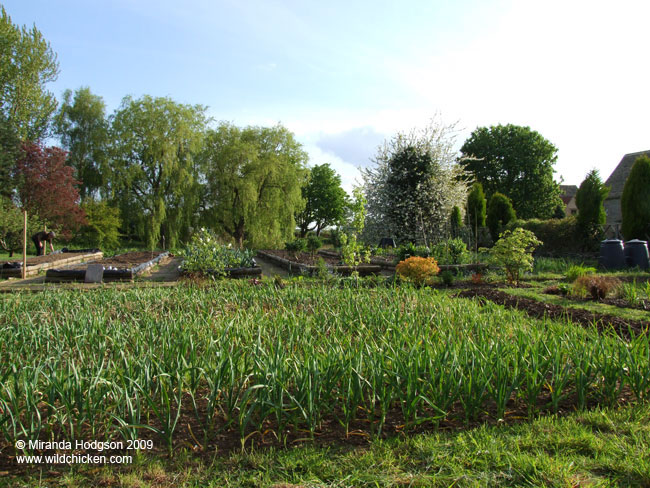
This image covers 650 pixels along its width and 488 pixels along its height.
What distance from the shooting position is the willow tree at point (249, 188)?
23.6 metres

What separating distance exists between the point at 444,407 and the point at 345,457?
641 millimetres

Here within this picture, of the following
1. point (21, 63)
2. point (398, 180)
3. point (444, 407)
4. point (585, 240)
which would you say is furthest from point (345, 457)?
point (21, 63)

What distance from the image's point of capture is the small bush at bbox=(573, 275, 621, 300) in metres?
6.52

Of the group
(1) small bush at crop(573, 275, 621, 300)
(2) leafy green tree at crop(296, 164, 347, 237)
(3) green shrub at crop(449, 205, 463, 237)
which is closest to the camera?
(1) small bush at crop(573, 275, 621, 300)

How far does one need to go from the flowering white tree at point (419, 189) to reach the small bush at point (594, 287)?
798cm

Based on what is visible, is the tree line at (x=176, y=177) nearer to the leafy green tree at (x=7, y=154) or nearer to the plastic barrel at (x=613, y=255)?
the leafy green tree at (x=7, y=154)

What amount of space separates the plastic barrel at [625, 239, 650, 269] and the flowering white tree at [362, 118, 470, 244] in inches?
218

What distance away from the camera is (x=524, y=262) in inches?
323

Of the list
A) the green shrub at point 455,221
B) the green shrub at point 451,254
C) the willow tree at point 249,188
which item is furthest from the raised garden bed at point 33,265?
the green shrub at point 455,221

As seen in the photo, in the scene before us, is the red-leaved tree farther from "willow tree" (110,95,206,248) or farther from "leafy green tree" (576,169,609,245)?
"leafy green tree" (576,169,609,245)

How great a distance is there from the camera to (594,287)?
6531 millimetres

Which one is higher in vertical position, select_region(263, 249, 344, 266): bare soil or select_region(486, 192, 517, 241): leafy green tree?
select_region(486, 192, 517, 241): leafy green tree

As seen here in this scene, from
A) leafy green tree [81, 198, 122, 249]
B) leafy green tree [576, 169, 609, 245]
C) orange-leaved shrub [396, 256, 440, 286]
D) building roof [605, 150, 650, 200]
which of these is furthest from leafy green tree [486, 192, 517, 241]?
leafy green tree [81, 198, 122, 249]

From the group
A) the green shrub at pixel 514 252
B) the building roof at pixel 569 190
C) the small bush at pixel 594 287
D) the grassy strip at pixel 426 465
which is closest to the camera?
the grassy strip at pixel 426 465
